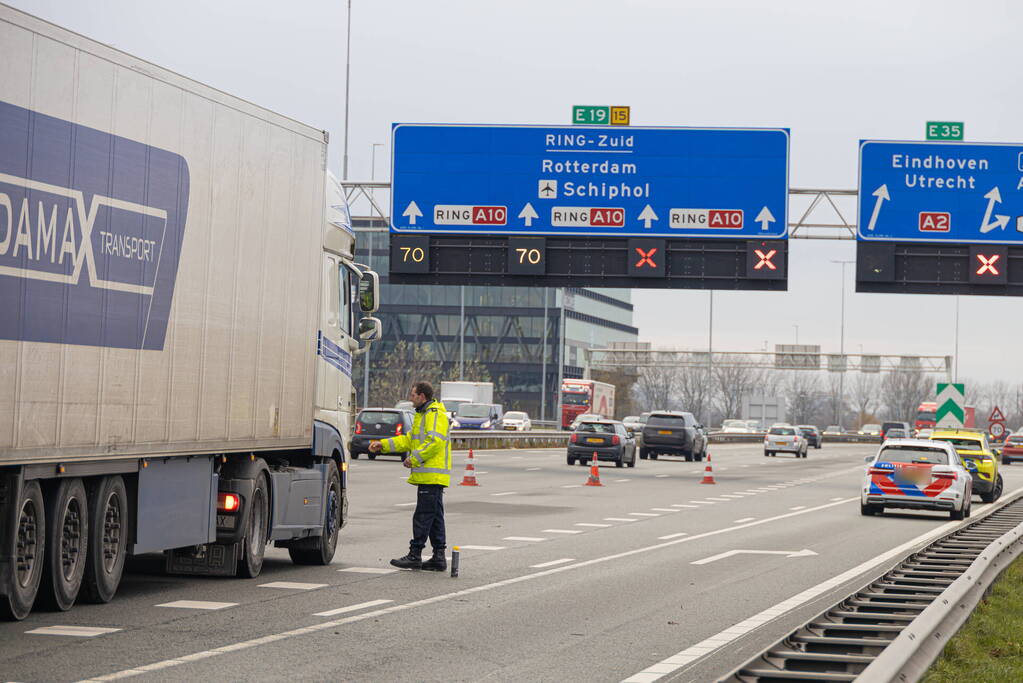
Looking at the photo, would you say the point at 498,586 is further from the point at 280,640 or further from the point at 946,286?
the point at 946,286

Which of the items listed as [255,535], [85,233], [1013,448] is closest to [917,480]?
[255,535]

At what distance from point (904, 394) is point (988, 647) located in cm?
16743

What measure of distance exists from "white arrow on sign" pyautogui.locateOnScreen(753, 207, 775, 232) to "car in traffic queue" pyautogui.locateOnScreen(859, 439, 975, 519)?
32.8ft

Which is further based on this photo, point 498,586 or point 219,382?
point 498,586

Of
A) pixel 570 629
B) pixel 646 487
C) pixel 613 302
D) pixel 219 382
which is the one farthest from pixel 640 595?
pixel 613 302

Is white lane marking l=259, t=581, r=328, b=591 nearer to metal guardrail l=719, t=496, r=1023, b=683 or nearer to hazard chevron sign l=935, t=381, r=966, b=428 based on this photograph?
metal guardrail l=719, t=496, r=1023, b=683

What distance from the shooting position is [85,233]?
10789mm

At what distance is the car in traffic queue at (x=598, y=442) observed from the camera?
48.8 m

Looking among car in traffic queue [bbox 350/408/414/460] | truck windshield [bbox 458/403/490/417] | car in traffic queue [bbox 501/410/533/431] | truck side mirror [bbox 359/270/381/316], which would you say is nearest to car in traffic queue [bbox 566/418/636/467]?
car in traffic queue [bbox 350/408/414/460]

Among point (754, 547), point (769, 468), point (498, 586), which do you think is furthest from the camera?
point (769, 468)

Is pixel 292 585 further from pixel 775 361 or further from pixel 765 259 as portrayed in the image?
pixel 775 361

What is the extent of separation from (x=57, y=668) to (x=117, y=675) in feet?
1.24

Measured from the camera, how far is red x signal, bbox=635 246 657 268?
36.4 metres

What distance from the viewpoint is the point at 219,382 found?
42.9 feet
